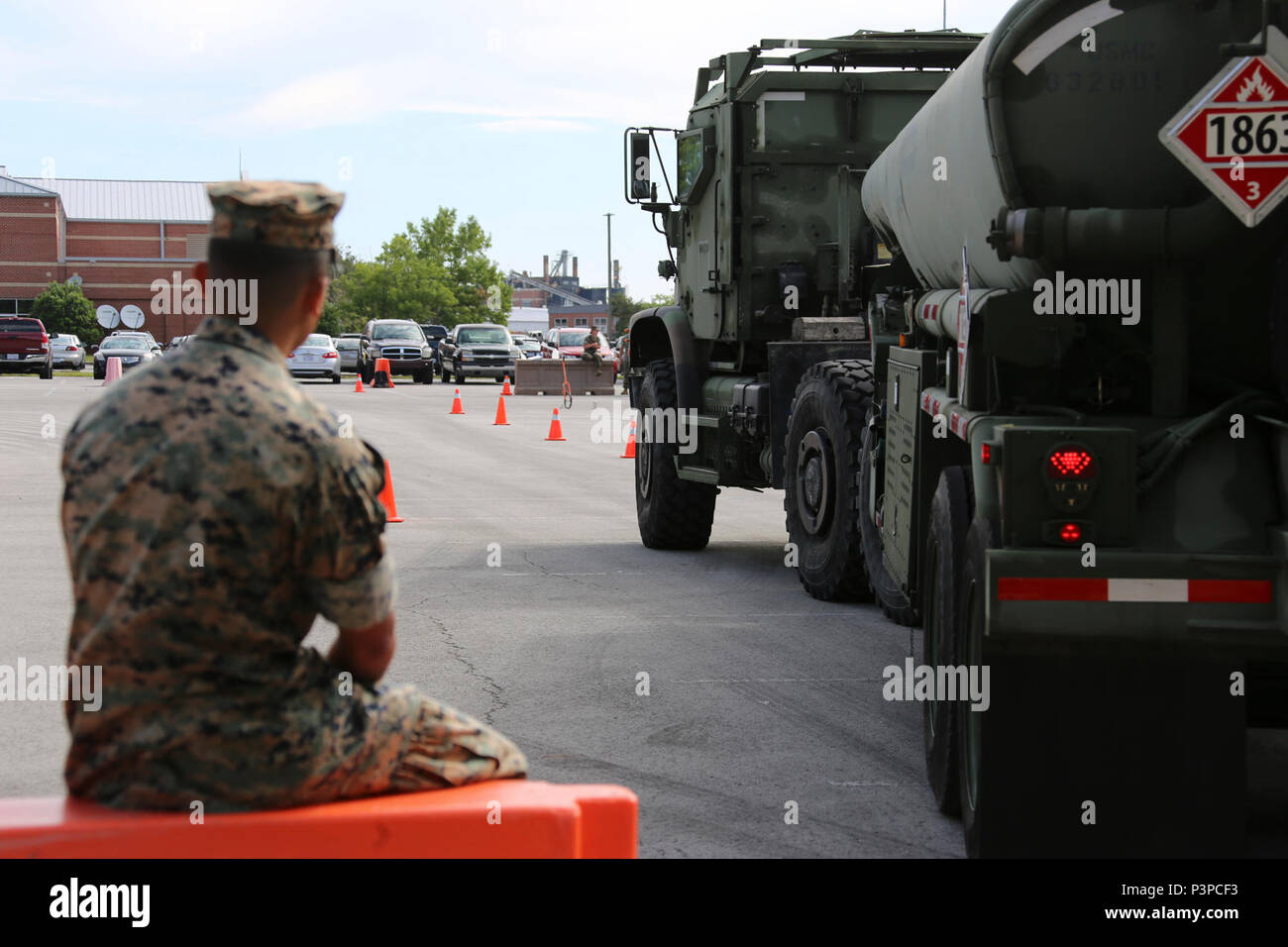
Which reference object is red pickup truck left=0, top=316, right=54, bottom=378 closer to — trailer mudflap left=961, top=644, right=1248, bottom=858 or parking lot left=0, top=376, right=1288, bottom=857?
parking lot left=0, top=376, right=1288, bottom=857

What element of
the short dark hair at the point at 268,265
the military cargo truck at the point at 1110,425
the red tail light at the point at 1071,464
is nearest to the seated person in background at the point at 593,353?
the military cargo truck at the point at 1110,425

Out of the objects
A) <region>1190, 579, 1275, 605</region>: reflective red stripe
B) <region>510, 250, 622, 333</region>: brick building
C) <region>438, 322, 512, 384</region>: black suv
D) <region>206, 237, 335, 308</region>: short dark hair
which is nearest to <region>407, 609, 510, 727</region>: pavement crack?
<region>1190, 579, 1275, 605</region>: reflective red stripe

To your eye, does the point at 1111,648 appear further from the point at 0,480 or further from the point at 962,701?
the point at 0,480

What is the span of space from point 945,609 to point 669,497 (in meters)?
7.55

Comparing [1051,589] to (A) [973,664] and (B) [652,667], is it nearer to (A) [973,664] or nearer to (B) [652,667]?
(A) [973,664]

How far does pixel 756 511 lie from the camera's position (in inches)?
653

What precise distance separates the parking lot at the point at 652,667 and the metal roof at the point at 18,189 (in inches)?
3351

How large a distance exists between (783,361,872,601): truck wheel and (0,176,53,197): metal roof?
9312 centimetres

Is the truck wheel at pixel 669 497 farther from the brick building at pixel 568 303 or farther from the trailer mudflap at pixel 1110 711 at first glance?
the brick building at pixel 568 303

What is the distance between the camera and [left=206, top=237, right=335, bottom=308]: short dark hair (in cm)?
318

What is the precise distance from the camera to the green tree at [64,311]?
88188 millimetres

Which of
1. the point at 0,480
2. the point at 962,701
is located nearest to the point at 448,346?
the point at 0,480

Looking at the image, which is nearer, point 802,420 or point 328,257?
point 328,257

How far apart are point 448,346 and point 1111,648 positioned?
49482 mm
